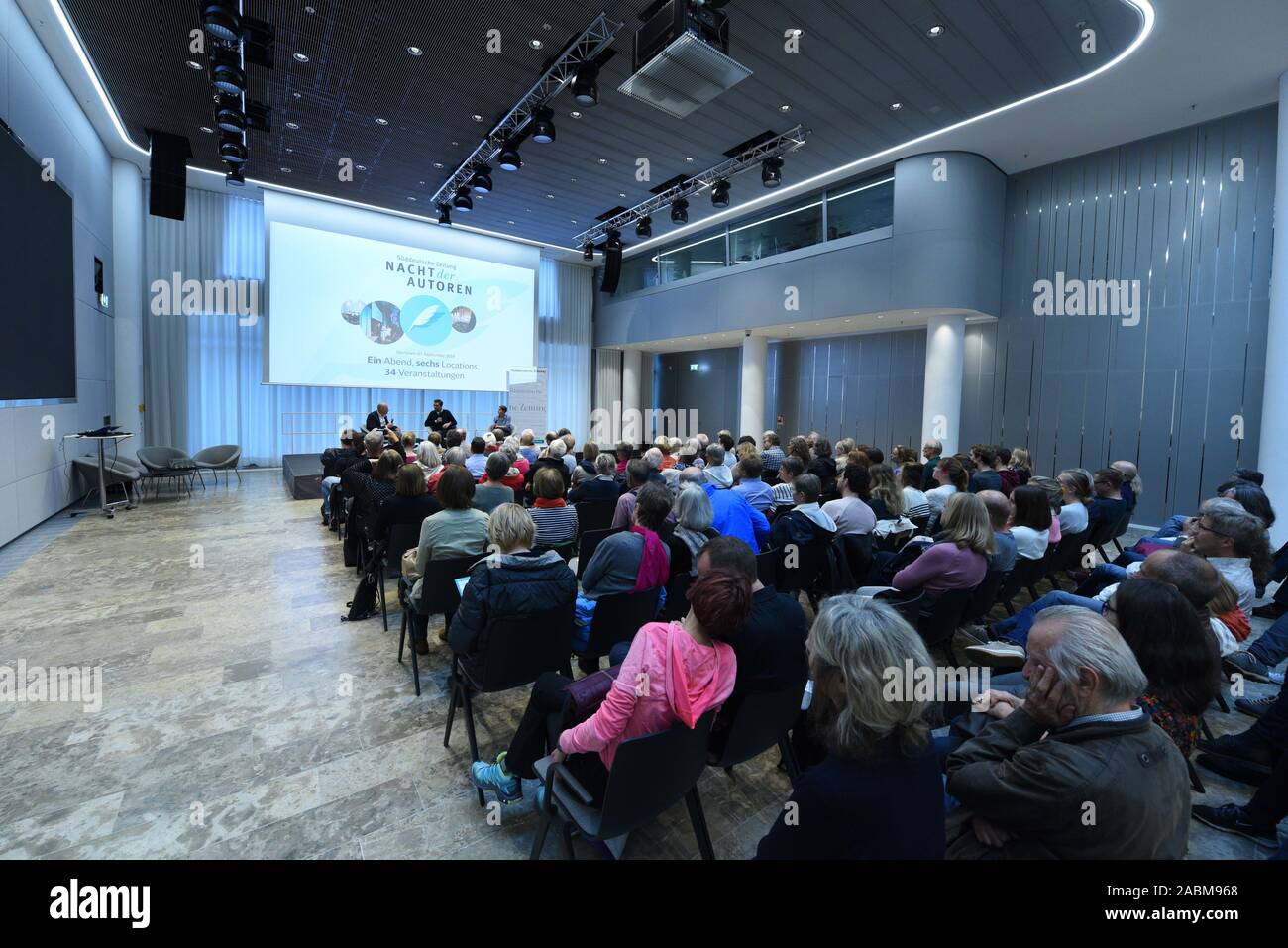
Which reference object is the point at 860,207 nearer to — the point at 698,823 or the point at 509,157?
the point at 509,157

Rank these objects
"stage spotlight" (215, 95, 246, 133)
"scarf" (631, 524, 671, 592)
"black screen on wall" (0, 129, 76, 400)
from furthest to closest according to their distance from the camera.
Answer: "stage spotlight" (215, 95, 246, 133)
"black screen on wall" (0, 129, 76, 400)
"scarf" (631, 524, 671, 592)

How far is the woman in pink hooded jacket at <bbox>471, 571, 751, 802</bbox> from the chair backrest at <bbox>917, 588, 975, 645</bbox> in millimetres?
1764

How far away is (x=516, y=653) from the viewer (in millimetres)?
2430

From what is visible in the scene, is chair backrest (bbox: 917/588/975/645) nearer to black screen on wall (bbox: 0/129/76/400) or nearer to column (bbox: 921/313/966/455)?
column (bbox: 921/313/966/455)

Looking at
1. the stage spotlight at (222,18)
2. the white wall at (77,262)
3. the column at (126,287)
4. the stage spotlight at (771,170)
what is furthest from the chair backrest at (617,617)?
the column at (126,287)

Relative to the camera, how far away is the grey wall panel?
759 centimetres

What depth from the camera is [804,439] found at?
622cm

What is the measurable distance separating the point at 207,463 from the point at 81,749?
885 centimetres

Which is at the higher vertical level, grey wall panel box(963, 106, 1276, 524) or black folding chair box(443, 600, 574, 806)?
grey wall panel box(963, 106, 1276, 524)

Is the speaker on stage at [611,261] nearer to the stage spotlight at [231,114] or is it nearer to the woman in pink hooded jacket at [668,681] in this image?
the stage spotlight at [231,114]

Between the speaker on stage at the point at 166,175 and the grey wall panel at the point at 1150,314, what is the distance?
13266mm

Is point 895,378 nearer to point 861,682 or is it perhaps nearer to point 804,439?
point 804,439

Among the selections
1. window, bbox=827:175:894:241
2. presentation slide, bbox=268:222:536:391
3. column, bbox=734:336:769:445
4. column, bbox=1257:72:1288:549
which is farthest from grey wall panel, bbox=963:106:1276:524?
presentation slide, bbox=268:222:536:391

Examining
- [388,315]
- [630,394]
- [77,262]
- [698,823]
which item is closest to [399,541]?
[698,823]
